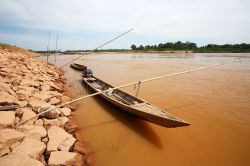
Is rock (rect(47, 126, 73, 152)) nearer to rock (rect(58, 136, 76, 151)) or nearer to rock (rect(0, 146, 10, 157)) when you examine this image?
rock (rect(58, 136, 76, 151))

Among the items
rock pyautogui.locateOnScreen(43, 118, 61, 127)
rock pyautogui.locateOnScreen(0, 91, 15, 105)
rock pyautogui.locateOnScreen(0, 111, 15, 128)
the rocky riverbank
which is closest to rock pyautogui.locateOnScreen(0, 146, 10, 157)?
the rocky riverbank

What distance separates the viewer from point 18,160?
3.96 metres

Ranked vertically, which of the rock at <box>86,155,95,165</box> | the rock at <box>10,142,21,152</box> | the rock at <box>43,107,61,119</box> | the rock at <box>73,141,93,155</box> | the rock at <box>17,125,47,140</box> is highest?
the rock at <box>43,107,61,119</box>

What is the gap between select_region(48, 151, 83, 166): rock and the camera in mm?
4335

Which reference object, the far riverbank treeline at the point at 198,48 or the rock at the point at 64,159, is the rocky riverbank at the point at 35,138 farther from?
the far riverbank treeline at the point at 198,48

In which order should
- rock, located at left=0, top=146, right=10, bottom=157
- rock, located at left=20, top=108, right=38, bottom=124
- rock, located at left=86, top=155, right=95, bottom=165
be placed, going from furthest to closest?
rock, located at left=20, top=108, right=38, bottom=124
rock, located at left=86, top=155, right=95, bottom=165
rock, located at left=0, top=146, right=10, bottom=157

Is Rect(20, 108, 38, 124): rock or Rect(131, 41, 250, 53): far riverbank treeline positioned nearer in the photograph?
Rect(20, 108, 38, 124): rock

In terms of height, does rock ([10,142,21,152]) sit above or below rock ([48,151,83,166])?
above

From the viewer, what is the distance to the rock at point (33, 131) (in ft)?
17.3

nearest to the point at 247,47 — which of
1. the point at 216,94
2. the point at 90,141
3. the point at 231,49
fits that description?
the point at 231,49

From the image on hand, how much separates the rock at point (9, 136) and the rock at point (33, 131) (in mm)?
273

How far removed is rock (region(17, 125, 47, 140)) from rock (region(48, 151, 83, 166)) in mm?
1045

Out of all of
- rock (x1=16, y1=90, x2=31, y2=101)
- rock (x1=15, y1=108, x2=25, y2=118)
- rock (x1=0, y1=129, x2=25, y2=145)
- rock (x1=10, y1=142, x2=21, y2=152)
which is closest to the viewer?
rock (x1=10, y1=142, x2=21, y2=152)

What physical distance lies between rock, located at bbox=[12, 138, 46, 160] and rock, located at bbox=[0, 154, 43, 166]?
0.20 metres
